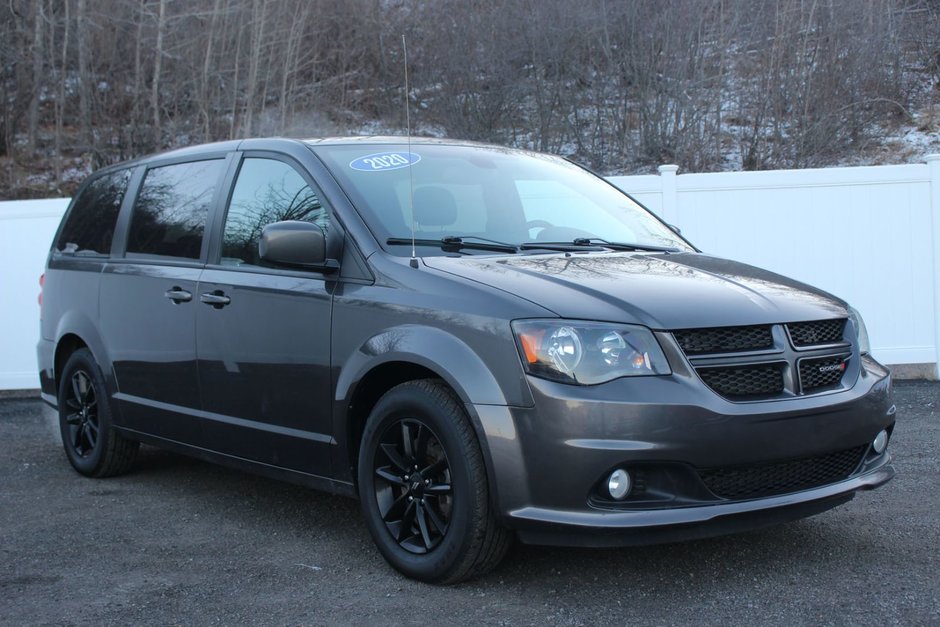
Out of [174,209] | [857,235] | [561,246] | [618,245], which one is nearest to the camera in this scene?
[561,246]

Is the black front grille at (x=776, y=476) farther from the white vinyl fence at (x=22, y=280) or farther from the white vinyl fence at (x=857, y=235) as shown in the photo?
the white vinyl fence at (x=22, y=280)

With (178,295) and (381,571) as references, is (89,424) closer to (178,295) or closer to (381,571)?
(178,295)

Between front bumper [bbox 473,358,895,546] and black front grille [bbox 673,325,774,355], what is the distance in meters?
0.14

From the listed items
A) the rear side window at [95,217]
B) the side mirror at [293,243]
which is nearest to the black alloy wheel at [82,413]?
the rear side window at [95,217]

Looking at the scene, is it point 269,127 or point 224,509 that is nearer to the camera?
point 224,509

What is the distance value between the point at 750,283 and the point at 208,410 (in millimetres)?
2580

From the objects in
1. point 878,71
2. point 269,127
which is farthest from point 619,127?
point 269,127

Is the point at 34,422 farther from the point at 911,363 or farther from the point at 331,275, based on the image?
the point at 911,363

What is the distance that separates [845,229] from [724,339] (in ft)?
19.1

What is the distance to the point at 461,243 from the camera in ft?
14.1

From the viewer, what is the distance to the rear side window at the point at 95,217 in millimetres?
6059

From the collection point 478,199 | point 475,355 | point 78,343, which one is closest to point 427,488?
point 475,355

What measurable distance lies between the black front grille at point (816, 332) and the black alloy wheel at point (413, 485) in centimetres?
138

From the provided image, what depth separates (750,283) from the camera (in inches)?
160
